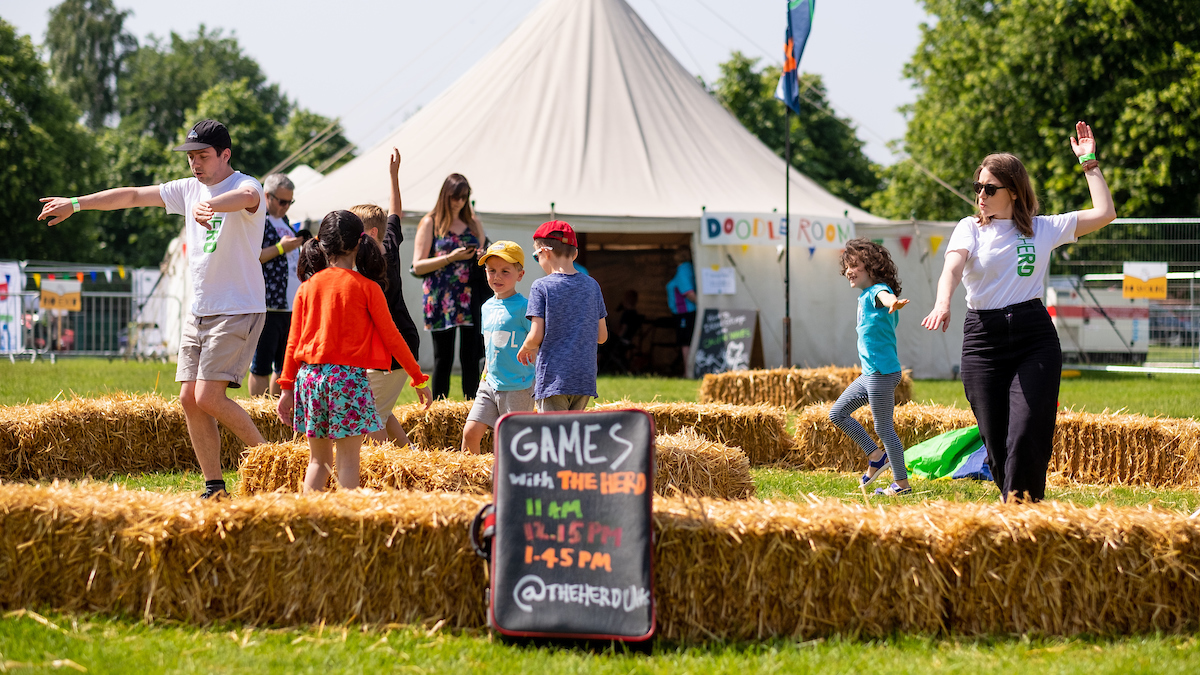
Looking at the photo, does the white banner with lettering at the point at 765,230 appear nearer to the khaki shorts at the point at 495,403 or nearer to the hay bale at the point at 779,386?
the hay bale at the point at 779,386

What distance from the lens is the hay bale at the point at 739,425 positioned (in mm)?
7059

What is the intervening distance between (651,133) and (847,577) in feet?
44.2

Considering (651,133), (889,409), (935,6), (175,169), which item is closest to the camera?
(889,409)

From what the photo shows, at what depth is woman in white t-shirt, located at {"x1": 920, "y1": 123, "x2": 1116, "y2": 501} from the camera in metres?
4.08

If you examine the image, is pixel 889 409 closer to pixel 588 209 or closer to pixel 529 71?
pixel 588 209

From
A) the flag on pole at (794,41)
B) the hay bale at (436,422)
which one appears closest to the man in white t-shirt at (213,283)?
the hay bale at (436,422)

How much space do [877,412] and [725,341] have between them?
846 cm

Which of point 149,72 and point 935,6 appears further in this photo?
point 149,72

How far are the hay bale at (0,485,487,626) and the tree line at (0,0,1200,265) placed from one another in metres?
12.9

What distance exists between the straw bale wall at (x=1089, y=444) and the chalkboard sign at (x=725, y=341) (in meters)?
7.05

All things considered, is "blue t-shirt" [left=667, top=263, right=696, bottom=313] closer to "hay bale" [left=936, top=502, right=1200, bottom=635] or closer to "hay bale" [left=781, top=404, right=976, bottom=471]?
"hay bale" [left=781, top=404, right=976, bottom=471]

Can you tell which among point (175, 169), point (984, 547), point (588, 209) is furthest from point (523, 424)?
point (175, 169)

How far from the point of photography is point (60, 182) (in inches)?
1352

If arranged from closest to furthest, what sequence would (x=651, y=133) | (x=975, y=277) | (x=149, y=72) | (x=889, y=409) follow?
1. (x=975, y=277)
2. (x=889, y=409)
3. (x=651, y=133)
4. (x=149, y=72)
